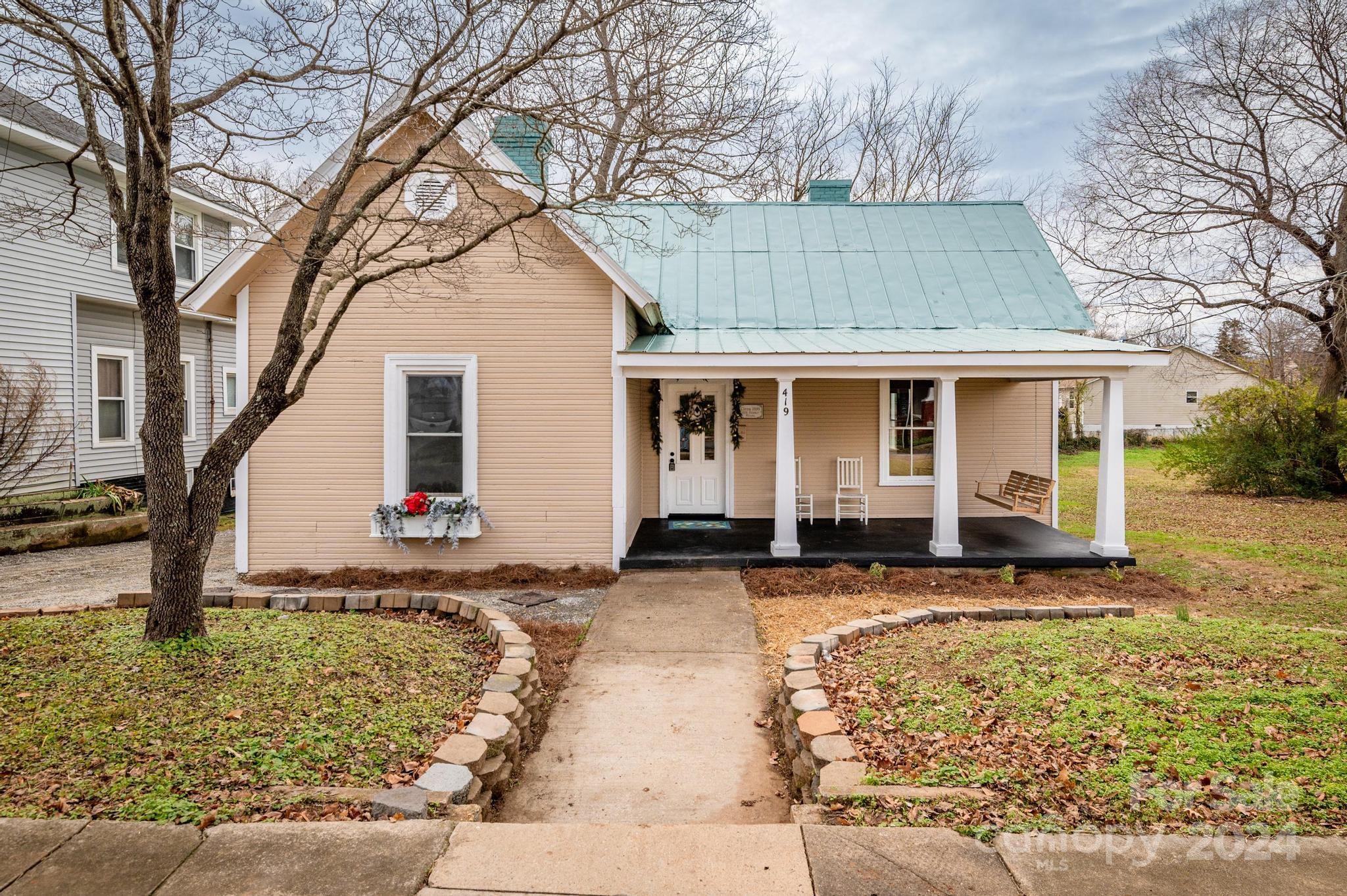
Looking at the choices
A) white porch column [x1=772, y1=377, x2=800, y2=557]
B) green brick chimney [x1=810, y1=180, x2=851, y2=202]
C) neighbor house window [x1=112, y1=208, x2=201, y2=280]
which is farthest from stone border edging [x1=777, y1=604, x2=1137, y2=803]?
neighbor house window [x1=112, y1=208, x2=201, y2=280]

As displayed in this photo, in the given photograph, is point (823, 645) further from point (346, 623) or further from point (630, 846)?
point (346, 623)

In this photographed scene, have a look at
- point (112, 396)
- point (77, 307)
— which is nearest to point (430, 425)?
point (77, 307)

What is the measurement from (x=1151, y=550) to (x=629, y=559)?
7656mm

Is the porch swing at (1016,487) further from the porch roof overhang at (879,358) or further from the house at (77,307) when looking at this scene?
the house at (77,307)

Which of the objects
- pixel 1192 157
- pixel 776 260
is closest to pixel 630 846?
pixel 776 260

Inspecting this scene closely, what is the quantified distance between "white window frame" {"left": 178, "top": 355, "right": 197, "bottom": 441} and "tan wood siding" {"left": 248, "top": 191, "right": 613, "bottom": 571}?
875cm

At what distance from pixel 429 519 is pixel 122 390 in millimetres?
9681

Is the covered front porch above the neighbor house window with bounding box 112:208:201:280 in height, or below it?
below

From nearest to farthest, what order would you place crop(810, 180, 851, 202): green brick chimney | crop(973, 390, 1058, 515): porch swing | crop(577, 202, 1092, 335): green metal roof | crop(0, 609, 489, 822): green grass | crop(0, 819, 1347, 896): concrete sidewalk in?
1. crop(0, 819, 1347, 896): concrete sidewalk
2. crop(0, 609, 489, 822): green grass
3. crop(973, 390, 1058, 515): porch swing
4. crop(577, 202, 1092, 335): green metal roof
5. crop(810, 180, 851, 202): green brick chimney

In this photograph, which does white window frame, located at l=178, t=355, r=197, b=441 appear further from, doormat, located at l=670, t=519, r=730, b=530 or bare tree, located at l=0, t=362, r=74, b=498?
doormat, located at l=670, t=519, r=730, b=530

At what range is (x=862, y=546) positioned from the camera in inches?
364

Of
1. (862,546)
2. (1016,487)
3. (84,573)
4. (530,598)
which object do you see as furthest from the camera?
(1016,487)

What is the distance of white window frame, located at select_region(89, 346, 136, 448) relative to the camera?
525 inches

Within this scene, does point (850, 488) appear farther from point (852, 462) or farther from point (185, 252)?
point (185, 252)
